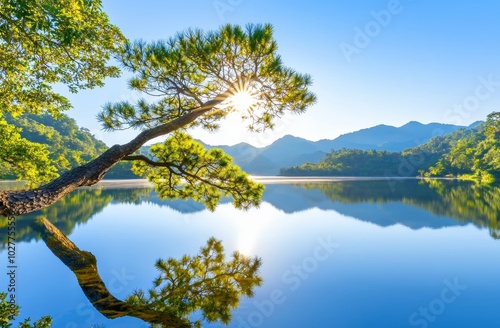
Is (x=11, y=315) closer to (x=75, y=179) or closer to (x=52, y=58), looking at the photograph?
(x=75, y=179)

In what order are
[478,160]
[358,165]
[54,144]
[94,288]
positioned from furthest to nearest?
[358,165] → [54,144] → [478,160] → [94,288]

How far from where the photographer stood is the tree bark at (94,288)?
3.36 m

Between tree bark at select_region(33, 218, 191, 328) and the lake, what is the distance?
124mm

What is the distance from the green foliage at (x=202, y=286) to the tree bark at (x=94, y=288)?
0.14 meters

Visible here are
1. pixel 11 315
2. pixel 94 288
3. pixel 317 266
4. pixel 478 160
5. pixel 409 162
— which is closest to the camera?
pixel 11 315

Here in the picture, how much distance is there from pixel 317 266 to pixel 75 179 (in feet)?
16.7

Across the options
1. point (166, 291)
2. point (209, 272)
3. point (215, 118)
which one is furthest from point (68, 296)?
point (215, 118)

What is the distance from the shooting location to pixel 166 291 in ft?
13.5

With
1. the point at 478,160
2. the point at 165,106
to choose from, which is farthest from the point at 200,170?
the point at 478,160

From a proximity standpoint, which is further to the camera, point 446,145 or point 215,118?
point 446,145

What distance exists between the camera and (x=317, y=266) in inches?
233

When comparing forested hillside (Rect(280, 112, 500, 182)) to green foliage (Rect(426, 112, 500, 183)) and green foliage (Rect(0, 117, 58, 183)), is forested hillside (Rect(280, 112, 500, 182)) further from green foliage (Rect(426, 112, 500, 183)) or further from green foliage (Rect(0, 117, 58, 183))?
green foliage (Rect(0, 117, 58, 183))

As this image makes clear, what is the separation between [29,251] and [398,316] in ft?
28.0

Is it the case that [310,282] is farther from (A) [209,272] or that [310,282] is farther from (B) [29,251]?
(B) [29,251]
